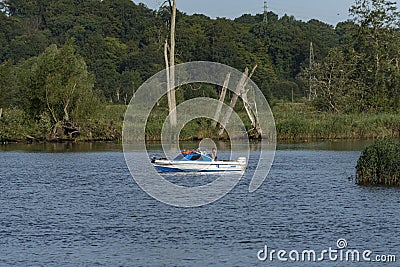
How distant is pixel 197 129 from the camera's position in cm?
4819

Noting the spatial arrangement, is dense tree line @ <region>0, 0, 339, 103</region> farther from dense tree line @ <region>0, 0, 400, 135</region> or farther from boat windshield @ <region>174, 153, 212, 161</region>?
boat windshield @ <region>174, 153, 212, 161</region>

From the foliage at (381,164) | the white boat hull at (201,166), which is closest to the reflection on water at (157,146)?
the white boat hull at (201,166)

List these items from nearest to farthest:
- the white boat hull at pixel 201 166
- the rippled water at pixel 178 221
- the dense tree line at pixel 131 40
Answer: the rippled water at pixel 178 221, the white boat hull at pixel 201 166, the dense tree line at pixel 131 40

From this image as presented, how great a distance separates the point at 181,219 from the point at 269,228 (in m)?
2.53

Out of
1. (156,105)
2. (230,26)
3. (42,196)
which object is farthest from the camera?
(230,26)

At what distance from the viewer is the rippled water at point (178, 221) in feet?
56.0

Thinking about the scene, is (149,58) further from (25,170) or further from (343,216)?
(343,216)

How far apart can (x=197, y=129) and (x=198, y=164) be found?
1786 cm

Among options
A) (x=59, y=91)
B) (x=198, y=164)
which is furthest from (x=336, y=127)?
(x=198, y=164)

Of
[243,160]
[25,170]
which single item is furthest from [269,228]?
[25,170]

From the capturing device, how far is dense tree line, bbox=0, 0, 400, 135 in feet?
166

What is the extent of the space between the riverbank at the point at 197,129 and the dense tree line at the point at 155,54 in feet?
3.14

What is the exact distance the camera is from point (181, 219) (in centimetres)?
2098

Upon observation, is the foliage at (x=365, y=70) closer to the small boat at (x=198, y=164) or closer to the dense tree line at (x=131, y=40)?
the dense tree line at (x=131, y=40)
